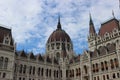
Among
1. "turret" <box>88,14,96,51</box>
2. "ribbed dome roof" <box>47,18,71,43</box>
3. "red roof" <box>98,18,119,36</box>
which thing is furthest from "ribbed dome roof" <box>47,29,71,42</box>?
"red roof" <box>98,18,119,36</box>

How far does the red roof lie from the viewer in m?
75.4

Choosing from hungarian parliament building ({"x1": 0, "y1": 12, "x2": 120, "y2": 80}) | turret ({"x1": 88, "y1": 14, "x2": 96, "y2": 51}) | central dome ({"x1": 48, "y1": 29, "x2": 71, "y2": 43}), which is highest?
central dome ({"x1": 48, "y1": 29, "x2": 71, "y2": 43})

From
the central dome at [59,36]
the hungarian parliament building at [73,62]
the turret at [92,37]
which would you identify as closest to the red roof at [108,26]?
the hungarian parliament building at [73,62]

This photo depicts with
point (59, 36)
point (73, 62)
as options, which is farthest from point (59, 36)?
point (73, 62)

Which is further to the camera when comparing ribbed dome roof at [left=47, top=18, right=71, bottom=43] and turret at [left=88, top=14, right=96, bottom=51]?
ribbed dome roof at [left=47, top=18, right=71, bottom=43]

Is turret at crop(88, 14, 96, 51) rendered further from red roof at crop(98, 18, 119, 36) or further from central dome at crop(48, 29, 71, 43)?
central dome at crop(48, 29, 71, 43)

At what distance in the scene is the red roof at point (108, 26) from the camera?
75375mm

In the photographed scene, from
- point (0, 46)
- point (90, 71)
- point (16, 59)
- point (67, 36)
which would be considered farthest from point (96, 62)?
point (67, 36)

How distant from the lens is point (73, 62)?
72125 mm

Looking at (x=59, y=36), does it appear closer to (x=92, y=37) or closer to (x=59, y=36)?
(x=59, y=36)

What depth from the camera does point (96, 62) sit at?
206 feet

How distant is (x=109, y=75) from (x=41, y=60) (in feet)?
83.9

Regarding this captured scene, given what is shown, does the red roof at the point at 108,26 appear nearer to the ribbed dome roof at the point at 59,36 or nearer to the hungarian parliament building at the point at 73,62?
the hungarian parliament building at the point at 73,62

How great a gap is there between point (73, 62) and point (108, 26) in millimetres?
20816
